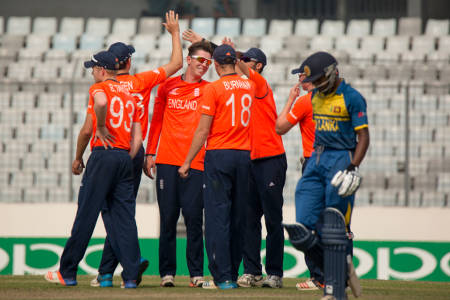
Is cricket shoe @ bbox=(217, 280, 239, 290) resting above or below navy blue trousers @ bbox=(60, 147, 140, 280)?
below

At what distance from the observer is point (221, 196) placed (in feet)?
21.6

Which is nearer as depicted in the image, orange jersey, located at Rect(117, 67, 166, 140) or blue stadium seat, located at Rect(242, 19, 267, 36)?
orange jersey, located at Rect(117, 67, 166, 140)

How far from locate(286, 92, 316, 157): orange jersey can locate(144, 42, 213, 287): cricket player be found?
964 millimetres

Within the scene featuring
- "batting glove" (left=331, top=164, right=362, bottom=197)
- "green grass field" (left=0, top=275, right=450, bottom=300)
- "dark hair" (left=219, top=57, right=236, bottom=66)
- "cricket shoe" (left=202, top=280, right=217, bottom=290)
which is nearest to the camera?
"batting glove" (left=331, top=164, right=362, bottom=197)

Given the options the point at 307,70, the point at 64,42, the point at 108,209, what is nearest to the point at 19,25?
the point at 64,42

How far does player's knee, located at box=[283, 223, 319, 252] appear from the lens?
17.8 feet

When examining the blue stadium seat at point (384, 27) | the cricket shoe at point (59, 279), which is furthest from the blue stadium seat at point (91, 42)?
the cricket shoe at point (59, 279)

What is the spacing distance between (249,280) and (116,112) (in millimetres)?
1972

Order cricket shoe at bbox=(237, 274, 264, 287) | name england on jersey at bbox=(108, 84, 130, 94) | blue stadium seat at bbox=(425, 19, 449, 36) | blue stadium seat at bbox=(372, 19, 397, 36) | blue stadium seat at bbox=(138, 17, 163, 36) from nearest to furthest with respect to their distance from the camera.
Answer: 1. name england on jersey at bbox=(108, 84, 130, 94)
2. cricket shoe at bbox=(237, 274, 264, 287)
3. blue stadium seat at bbox=(425, 19, 449, 36)
4. blue stadium seat at bbox=(372, 19, 397, 36)
5. blue stadium seat at bbox=(138, 17, 163, 36)

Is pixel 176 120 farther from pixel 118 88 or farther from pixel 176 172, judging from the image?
pixel 118 88

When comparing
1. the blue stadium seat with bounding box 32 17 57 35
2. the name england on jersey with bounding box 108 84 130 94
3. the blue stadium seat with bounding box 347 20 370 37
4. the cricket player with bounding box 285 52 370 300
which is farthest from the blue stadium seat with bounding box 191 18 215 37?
the cricket player with bounding box 285 52 370 300

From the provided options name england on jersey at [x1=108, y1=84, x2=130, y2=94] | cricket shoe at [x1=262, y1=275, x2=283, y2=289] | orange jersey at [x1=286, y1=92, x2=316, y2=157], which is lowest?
cricket shoe at [x1=262, y1=275, x2=283, y2=289]

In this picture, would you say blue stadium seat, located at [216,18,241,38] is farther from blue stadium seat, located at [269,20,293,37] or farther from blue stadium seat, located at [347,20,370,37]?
blue stadium seat, located at [347,20,370,37]

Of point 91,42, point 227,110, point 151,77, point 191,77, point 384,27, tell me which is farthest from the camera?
point 91,42
